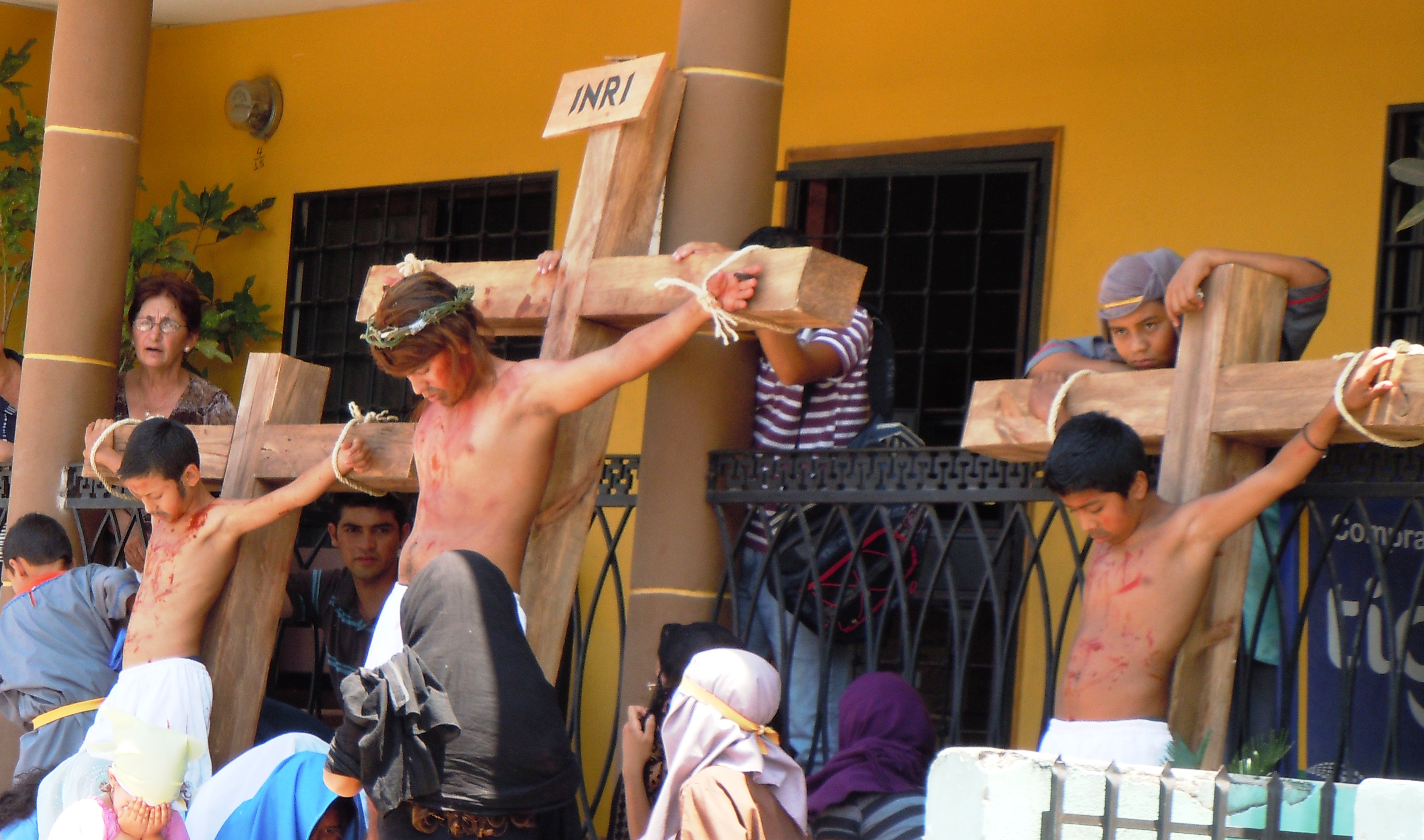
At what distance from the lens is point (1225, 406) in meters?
3.32

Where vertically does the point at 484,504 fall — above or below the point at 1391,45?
below

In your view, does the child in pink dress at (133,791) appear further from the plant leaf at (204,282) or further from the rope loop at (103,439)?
the plant leaf at (204,282)

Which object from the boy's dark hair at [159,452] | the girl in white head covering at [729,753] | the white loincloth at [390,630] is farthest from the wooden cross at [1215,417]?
the boy's dark hair at [159,452]

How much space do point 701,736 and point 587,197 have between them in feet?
4.70

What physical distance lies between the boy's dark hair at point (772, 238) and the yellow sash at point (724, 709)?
1182mm

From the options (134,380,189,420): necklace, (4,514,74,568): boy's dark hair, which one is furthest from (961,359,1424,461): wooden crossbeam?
(134,380,189,420): necklace

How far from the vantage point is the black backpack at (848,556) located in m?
4.10

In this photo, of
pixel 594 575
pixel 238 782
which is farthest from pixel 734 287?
pixel 594 575

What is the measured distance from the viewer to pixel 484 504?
12.1 ft

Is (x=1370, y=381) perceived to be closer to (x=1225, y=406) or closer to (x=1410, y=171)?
(x=1225, y=406)

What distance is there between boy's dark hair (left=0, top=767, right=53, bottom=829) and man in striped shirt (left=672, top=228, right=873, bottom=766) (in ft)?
6.33

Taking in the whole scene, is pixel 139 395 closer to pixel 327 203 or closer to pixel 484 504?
pixel 327 203

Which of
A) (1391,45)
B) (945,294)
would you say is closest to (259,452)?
(945,294)

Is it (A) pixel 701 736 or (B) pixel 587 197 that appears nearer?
(A) pixel 701 736
